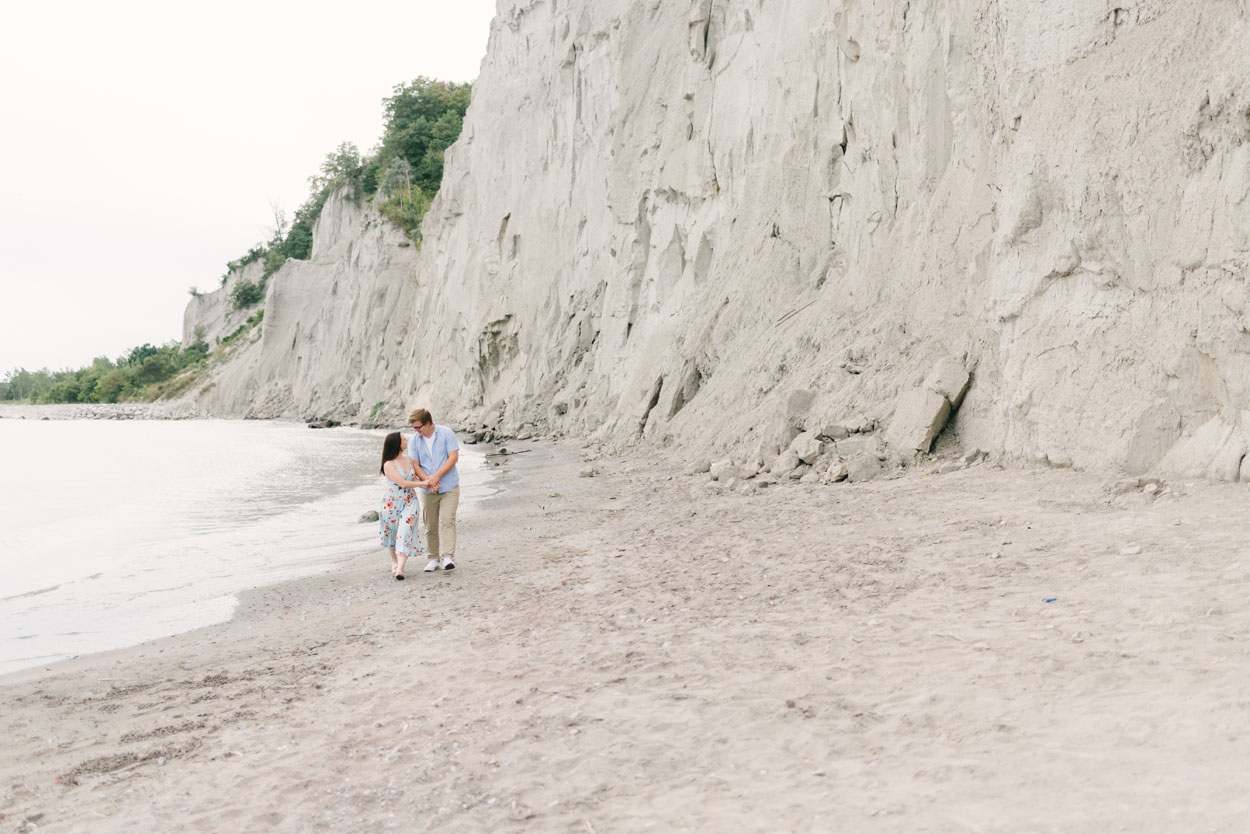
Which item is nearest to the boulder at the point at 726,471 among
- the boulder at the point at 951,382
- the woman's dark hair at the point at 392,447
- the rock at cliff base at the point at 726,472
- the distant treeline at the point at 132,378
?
the rock at cliff base at the point at 726,472

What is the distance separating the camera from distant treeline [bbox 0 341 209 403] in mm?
87938

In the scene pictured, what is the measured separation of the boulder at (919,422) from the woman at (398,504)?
523 cm

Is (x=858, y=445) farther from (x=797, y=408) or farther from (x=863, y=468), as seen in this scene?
(x=797, y=408)

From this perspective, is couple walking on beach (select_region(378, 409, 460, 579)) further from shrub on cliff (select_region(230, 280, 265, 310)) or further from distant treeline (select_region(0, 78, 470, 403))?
shrub on cliff (select_region(230, 280, 265, 310))

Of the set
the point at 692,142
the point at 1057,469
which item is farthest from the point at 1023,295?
the point at 692,142

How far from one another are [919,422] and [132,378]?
99.9m

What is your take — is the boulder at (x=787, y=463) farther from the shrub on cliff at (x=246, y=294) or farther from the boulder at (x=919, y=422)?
the shrub on cliff at (x=246, y=294)

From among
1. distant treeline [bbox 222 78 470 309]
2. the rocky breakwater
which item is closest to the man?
the rocky breakwater

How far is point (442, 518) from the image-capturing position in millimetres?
8227

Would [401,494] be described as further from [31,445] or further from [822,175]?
[31,445]

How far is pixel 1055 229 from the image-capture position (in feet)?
28.2

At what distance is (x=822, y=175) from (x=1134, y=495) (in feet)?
32.8

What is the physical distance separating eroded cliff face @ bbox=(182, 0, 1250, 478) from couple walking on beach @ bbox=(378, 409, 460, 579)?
495 cm

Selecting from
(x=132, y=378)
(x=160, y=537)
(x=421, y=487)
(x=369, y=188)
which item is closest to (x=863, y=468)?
(x=421, y=487)
